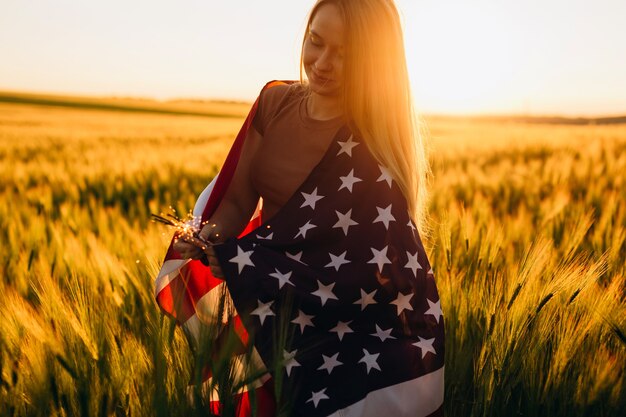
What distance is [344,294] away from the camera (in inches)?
60.0

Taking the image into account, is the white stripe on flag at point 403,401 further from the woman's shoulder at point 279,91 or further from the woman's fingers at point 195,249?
the woman's shoulder at point 279,91

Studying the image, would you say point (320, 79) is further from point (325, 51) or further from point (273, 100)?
point (273, 100)

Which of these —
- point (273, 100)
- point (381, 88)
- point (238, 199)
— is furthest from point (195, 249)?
point (381, 88)

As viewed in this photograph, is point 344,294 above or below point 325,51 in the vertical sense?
below

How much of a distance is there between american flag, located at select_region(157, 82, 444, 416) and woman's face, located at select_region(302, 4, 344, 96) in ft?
0.44

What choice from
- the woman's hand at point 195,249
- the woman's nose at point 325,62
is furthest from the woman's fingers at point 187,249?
the woman's nose at point 325,62

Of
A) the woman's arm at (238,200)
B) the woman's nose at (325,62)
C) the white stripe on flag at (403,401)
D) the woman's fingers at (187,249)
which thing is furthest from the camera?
the woman's arm at (238,200)

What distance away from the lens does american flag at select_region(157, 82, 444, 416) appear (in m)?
1.45

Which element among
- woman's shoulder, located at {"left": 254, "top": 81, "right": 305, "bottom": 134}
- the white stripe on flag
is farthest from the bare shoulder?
the white stripe on flag

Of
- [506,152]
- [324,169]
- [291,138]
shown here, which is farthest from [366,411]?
[506,152]

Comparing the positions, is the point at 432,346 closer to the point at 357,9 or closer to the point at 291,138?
the point at 291,138

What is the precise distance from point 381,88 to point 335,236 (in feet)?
1.38

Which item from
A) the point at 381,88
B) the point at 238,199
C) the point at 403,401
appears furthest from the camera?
the point at 238,199

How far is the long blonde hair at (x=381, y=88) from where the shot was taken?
1.63 m
